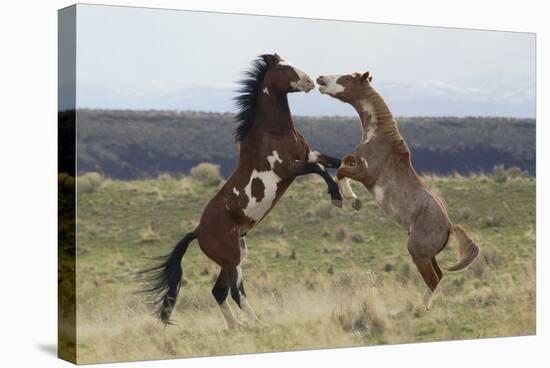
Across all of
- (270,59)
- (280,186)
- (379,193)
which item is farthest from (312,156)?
(270,59)

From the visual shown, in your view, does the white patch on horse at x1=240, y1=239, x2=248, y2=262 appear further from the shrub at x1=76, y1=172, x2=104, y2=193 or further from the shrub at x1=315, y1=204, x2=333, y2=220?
the shrub at x1=76, y1=172, x2=104, y2=193

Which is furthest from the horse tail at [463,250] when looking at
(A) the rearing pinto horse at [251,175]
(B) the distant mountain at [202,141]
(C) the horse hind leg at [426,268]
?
(A) the rearing pinto horse at [251,175]

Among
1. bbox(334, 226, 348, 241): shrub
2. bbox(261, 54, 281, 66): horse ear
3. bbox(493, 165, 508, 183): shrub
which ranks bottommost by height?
bbox(334, 226, 348, 241): shrub

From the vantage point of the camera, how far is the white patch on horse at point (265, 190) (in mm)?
13930

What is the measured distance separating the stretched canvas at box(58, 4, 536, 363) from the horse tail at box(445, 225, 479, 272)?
2cm

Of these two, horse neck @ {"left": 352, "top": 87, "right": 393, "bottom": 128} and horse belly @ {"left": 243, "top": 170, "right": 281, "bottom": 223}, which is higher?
horse neck @ {"left": 352, "top": 87, "right": 393, "bottom": 128}

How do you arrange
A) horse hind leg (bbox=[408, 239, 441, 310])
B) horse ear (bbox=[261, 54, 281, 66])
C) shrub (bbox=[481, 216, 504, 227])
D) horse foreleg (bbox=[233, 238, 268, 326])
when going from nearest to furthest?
horse foreleg (bbox=[233, 238, 268, 326]), horse ear (bbox=[261, 54, 281, 66]), horse hind leg (bbox=[408, 239, 441, 310]), shrub (bbox=[481, 216, 504, 227])

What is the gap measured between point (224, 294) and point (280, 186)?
1.33 metres

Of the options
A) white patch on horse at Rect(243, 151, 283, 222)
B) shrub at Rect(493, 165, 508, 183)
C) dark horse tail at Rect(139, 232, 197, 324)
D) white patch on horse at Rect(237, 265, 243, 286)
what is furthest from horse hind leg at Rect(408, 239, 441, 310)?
dark horse tail at Rect(139, 232, 197, 324)

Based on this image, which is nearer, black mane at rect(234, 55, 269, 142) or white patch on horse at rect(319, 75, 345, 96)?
black mane at rect(234, 55, 269, 142)

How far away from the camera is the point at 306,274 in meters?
14.4

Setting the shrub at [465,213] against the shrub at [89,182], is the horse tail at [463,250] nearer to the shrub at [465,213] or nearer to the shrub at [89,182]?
the shrub at [465,213]

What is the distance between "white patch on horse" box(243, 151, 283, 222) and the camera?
45.7ft

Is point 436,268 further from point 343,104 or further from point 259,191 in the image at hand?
point 259,191
